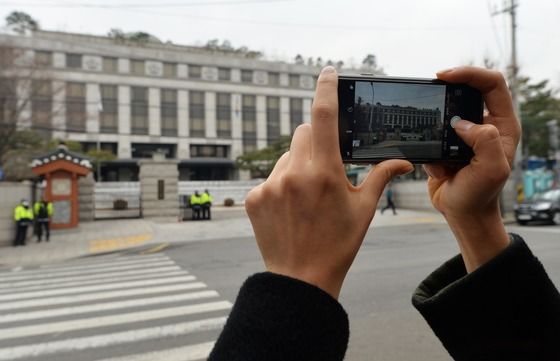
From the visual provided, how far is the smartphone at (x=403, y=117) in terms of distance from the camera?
1329 millimetres

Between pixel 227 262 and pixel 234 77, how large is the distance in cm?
4557

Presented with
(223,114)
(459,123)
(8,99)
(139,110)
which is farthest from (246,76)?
(459,123)

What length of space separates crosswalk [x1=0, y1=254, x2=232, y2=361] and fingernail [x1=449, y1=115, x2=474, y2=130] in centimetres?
333

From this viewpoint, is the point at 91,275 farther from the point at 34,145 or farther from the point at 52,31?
the point at 52,31

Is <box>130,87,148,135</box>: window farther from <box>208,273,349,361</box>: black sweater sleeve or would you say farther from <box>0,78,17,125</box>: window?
<box>208,273,349,361</box>: black sweater sleeve

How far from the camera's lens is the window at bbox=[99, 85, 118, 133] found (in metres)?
47.1

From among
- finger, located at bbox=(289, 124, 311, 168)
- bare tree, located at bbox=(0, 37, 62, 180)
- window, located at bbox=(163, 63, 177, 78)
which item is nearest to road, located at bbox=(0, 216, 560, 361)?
finger, located at bbox=(289, 124, 311, 168)

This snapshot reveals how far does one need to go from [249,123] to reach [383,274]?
47.2 meters

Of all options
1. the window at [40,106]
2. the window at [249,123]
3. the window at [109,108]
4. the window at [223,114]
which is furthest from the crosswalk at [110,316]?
the window at [249,123]

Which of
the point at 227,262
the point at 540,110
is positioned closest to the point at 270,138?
the point at 540,110

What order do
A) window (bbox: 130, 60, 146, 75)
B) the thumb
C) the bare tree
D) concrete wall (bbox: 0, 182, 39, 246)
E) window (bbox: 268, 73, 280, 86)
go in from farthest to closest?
1. window (bbox: 268, 73, 280, 86)
2. window (bbox: 130, 60, 146, 75)
3. the bare tree
4. concrete wall (bbox: 0, 182, 39, 246)
5. the thumb

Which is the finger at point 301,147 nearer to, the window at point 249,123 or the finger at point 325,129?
the finger at point 325,129

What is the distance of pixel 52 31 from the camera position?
152 ft

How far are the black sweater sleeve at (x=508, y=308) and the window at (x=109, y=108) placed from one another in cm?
4964
